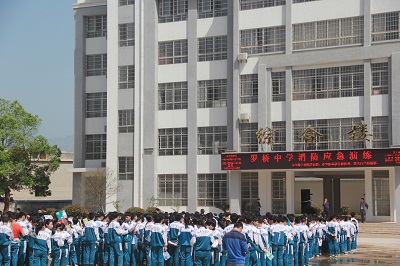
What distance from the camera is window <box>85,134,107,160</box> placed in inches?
1864

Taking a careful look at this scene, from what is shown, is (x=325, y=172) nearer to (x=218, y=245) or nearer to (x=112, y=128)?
(x=112, y=128)

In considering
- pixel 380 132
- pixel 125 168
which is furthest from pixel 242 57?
pixel 125 168

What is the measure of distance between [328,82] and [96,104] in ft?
54.5

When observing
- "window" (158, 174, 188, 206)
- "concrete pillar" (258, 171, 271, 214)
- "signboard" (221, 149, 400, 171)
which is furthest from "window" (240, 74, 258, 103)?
"window" (158, 174, 188, 206)

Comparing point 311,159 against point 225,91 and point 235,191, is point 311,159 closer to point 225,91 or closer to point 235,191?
point 235,191

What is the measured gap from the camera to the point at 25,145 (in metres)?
47.1

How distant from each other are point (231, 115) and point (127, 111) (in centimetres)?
735

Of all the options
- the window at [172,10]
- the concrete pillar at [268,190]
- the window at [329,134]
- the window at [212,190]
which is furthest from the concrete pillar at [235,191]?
the window at [172,10]

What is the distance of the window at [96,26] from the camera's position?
48.2 meters

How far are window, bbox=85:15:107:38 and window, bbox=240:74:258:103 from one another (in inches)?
456

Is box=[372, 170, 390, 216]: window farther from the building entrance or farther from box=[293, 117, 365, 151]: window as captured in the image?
the building entrance

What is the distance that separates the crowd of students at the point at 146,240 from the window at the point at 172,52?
889 inches

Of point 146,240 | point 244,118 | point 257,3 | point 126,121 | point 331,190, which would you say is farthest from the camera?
point 331,190

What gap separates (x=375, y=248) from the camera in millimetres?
29453
